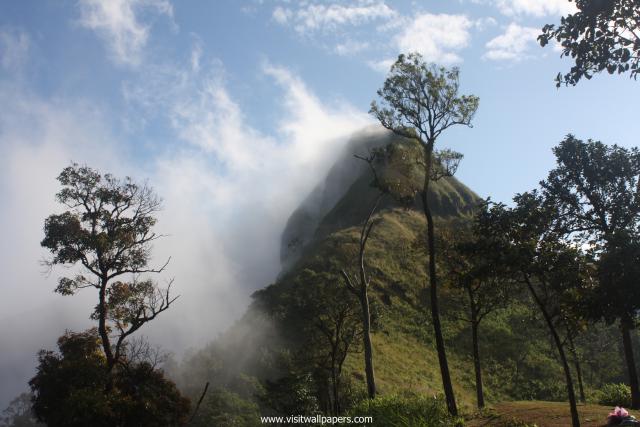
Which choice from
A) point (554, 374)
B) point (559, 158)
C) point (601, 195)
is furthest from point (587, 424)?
point (554, 374)

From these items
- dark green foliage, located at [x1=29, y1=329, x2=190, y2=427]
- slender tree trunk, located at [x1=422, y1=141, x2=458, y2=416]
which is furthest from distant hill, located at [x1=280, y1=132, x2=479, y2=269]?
dark green foliage, located at [x1=29, y1=329, x2=190, y2=427]

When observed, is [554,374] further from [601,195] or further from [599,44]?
[599,44]

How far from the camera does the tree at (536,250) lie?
54.2ft

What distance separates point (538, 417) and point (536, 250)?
21.7 ft

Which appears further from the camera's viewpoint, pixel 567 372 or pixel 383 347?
pixel 383 347

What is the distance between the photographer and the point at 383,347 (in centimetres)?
4509

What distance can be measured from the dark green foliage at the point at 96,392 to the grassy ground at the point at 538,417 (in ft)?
40.3

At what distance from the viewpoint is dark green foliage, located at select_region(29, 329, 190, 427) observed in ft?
59.6

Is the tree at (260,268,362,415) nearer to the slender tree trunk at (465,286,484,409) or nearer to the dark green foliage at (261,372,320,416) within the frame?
the dark green foliage at (261,372,320,416)

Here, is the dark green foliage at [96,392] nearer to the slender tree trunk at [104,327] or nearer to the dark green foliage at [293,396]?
the slender tree trunk at [104,327]

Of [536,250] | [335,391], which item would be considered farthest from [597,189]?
[335,391]

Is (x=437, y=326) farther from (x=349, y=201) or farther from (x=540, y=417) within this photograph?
(x=349, y=201)

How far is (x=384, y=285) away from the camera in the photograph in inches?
2350

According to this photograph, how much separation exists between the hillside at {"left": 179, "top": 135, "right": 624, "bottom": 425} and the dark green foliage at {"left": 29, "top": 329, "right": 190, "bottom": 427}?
989cm
